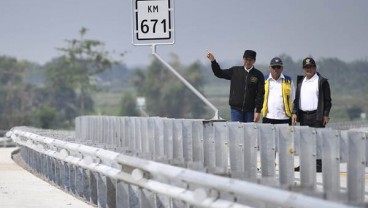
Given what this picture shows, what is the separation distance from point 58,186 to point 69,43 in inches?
5170

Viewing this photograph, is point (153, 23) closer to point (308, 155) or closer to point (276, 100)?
point (276, 100)

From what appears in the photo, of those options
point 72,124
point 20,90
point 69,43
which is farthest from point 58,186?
point 20,90

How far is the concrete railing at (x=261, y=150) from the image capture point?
41.5ft

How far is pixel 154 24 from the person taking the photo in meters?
23.0

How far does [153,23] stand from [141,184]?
30.9 ft

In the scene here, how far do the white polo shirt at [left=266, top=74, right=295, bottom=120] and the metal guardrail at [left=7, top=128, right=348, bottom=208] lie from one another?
311 cm

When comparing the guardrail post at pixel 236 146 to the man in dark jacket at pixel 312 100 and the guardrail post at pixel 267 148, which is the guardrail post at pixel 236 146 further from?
the man in dark jacket at pixel 312 100

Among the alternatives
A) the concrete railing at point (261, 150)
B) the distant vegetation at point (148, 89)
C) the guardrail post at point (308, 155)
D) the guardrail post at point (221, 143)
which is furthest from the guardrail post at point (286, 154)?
the distant vegetation at point (148, 89)

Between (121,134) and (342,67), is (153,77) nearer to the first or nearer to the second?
(342,67)

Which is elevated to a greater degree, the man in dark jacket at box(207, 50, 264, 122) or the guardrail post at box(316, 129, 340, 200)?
the man in dark jacket at box(207, 50, 264, 122)

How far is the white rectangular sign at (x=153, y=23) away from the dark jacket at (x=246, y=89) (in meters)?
1.89

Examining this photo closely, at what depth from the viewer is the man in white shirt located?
843 inches

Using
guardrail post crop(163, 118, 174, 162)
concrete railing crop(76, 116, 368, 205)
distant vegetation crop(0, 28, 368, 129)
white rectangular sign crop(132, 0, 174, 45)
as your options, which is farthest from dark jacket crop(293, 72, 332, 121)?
distant vegetation crop(0, 28, 368, 129)

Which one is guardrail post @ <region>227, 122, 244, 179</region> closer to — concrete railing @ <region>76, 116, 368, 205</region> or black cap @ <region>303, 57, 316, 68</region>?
concrete railing @ <region>76, 116, 368, 205</region>
